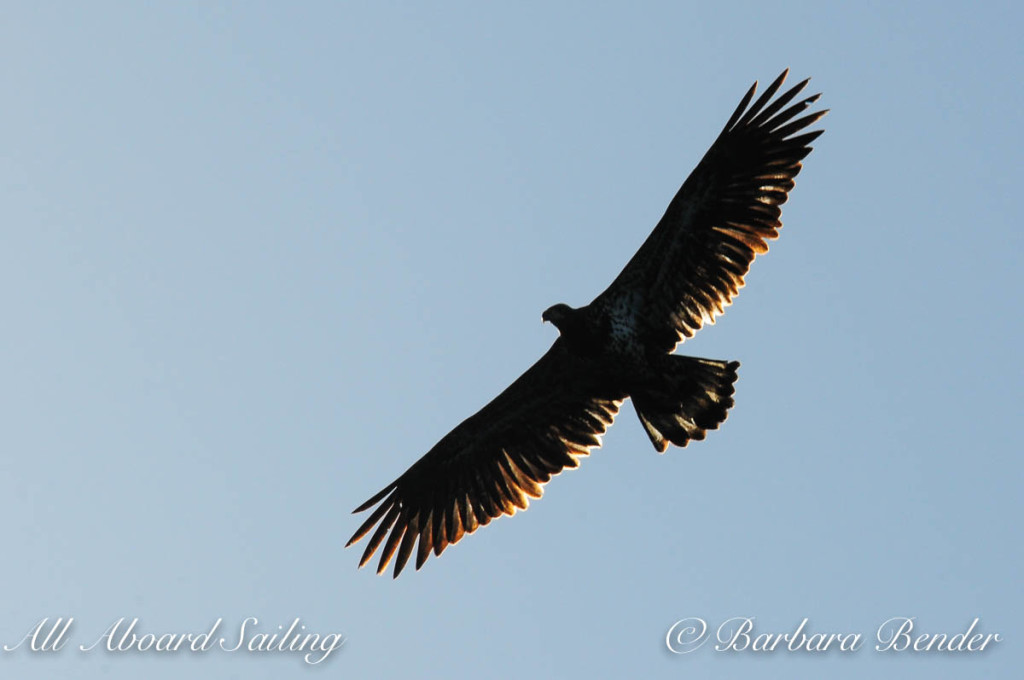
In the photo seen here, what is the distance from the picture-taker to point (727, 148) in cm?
1269

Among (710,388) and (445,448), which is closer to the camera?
(710,388)

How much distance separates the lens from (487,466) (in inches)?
553

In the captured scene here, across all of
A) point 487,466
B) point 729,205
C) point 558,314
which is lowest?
point 487,466

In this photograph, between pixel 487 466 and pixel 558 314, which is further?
pixel 487 466

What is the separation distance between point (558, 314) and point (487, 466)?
2077 mm

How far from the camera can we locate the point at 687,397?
12836 mm

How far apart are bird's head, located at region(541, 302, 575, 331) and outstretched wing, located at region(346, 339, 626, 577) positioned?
1.02 meters

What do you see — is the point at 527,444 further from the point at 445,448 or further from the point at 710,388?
the point at 710,388

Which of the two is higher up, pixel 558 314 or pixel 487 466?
pixel 558 314

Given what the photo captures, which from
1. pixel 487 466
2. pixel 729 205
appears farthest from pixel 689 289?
pixel 487 466

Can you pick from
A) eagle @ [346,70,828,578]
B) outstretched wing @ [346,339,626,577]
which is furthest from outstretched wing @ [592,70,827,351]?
outstretched wing @ [346,339,626,577]

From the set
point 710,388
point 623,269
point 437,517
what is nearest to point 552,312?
point 623,269

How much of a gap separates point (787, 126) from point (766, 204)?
0.71 meters

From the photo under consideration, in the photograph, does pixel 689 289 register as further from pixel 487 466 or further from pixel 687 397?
pixel 487 466
